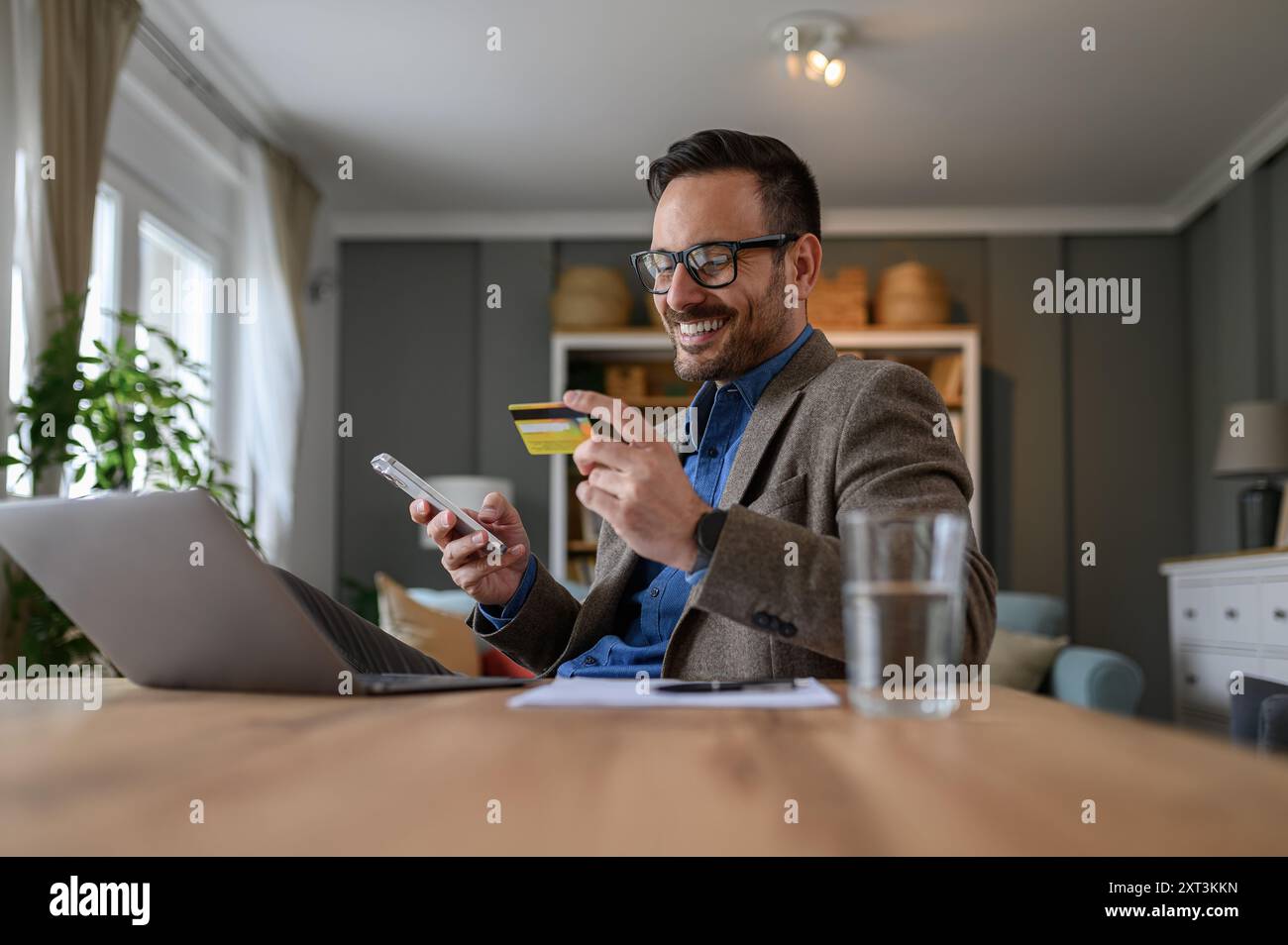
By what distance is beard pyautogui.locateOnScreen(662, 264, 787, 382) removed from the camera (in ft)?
5.16

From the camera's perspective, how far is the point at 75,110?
3072 millimetres

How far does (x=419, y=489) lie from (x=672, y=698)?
45 cm

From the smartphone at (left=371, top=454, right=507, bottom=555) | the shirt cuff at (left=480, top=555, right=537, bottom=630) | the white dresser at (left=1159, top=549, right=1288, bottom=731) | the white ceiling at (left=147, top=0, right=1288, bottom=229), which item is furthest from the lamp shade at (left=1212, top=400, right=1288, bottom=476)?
the smartphone at (left=371, top=454, right=507, bottom=555)

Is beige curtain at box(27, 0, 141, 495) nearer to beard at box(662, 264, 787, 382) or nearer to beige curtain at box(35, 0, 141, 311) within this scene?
beige curtain at box(35, 0, 141, 311)

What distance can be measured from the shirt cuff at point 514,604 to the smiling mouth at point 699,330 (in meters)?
0.40

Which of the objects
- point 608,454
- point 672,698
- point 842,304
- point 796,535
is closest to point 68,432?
point 608,454

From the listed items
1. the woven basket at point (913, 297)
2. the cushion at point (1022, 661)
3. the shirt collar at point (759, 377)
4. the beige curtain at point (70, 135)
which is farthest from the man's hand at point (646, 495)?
the woven basket at point (913, 297)

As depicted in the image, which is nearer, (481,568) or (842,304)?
(481,568)

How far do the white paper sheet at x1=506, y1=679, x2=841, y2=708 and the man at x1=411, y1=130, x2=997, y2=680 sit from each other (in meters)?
0.18

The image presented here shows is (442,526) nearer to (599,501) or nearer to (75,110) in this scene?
(599,501)

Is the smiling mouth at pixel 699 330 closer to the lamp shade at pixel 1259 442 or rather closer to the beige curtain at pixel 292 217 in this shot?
the lamp shade at pixel 1259 442

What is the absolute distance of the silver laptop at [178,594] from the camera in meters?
0.79

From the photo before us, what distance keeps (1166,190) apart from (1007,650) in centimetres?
267

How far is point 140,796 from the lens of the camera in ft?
1.45
